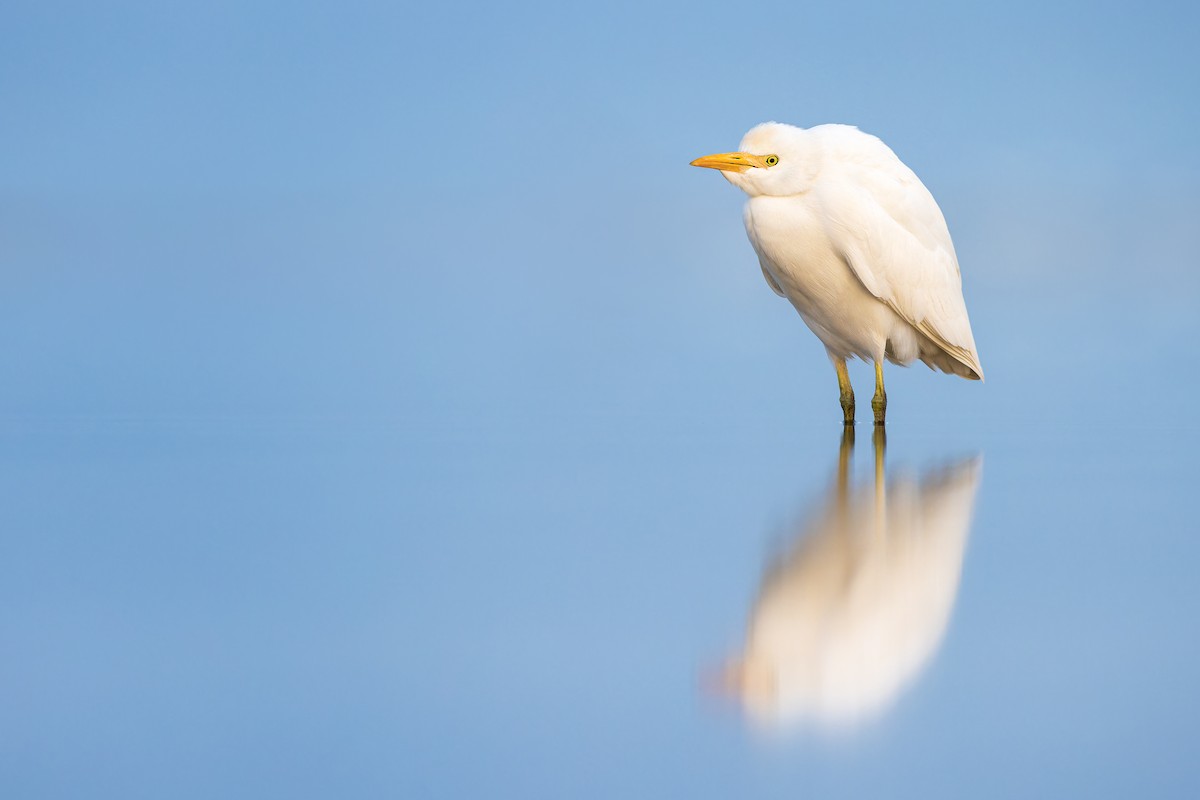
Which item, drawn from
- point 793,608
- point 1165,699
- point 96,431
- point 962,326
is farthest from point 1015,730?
point 96,431

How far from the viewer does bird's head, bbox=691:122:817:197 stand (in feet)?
26.6

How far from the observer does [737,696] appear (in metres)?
2.35

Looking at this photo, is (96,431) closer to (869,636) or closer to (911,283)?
(911,283)

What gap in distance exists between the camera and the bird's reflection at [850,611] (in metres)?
2.35

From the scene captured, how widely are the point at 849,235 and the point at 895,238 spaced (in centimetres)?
36

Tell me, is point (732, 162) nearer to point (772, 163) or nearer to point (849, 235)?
point (772, 163)

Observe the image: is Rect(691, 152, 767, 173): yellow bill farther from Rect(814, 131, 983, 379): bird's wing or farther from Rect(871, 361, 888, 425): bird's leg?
Rect(871, 361, 888, 425): bird's leg

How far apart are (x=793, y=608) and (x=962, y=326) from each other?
6323 millimetres

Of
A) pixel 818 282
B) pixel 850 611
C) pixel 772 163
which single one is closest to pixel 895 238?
pixel 818 282

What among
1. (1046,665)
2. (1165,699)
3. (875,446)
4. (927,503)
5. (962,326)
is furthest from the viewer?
(962,326)

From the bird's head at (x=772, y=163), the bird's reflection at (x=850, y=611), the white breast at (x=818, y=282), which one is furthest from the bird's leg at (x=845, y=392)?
the bird's reflection at (x=850, y=611)

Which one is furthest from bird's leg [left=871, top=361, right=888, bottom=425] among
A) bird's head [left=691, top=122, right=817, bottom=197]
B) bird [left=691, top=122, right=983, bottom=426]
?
bird's head [left=691, top=122, right=817, bottom=197]

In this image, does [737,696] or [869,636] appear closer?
[737,696]

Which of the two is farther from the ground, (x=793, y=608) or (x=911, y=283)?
(x=911, y=283)
